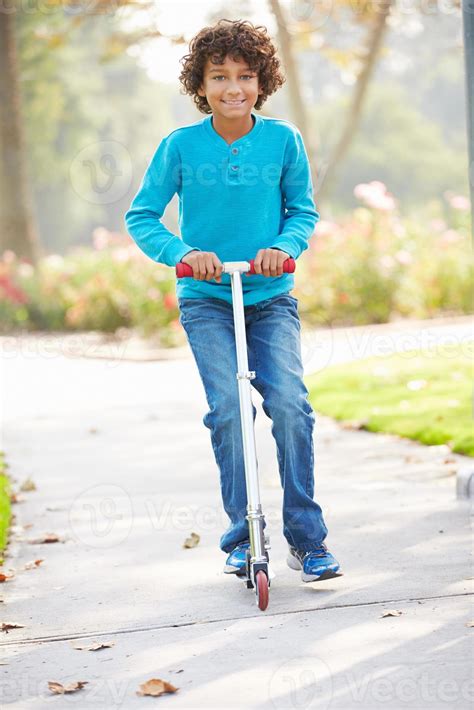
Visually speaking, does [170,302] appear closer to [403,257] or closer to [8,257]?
[403,257]

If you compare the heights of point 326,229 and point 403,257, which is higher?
point 326,229

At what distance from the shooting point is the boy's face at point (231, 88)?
3.93 metres

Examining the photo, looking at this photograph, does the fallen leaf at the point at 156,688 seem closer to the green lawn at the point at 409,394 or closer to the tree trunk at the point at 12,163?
the green lawn at the point at 409,394

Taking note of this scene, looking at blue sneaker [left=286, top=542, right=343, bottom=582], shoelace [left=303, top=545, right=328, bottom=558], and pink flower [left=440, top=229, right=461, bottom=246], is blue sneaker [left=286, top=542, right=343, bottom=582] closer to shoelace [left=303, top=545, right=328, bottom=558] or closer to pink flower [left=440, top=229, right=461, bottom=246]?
shoelace [left=303, top=545, right=328, bottom=558]

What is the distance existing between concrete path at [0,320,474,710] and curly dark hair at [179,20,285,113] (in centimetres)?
174

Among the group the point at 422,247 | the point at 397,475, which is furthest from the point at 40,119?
the point at 397,475

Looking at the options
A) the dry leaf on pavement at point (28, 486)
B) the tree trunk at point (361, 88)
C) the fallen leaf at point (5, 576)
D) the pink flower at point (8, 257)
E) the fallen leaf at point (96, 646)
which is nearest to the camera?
the fallen leaf at point (96, 646)

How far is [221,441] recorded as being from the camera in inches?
156

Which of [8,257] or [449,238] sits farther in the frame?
[8,257]

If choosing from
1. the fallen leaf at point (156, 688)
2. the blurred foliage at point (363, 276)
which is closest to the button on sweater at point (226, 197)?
the fallen leaf at point (156, 688)

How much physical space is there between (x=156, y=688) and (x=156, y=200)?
173 cm

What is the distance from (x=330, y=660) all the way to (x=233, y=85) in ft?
6.26

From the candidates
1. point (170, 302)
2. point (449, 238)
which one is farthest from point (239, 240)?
point (449, 238)

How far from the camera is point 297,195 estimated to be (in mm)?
4078
